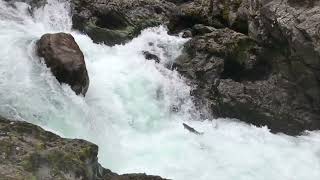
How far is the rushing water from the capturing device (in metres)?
10.6

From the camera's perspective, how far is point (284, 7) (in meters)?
13.9

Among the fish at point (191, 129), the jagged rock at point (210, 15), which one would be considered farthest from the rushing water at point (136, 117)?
the jagged rock at point (210, 15)

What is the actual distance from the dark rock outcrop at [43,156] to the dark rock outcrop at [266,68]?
260 inches

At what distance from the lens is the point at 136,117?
12.6 meters

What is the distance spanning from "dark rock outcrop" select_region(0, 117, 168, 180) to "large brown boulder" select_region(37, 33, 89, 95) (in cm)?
343

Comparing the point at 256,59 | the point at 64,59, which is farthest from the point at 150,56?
the point at 64,59

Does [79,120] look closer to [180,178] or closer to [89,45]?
[180,178]

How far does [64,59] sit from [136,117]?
2417 millimetres

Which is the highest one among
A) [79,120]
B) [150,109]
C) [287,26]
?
[287,26]

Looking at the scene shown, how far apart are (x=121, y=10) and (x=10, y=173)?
11220 mm

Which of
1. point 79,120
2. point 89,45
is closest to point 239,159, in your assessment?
point 79,120

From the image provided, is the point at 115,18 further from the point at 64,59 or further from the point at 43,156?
the point at 43,156

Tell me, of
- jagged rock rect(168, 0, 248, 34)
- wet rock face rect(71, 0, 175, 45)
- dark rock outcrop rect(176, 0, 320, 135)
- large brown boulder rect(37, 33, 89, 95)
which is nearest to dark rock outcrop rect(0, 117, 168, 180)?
large brown boulder rect(37, 33, 89, 95)

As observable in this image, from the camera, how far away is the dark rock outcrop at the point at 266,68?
13.5m
